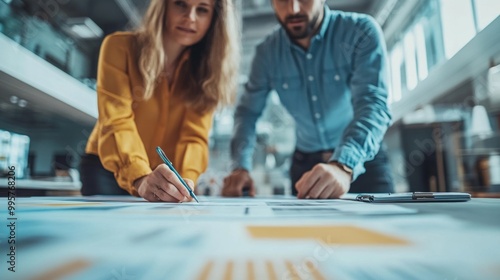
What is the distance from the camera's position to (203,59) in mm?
555

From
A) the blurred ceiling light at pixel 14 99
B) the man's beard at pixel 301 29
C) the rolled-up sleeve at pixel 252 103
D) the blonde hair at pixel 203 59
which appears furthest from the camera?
the rolled-up sleeve at pixel 252 103

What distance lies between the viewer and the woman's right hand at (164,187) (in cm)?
37

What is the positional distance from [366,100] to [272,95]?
0.97ft

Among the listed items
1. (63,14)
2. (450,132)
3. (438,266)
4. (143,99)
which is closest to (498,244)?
(438,266)

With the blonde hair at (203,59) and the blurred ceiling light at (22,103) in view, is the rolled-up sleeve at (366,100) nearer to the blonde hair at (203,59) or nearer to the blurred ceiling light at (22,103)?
the blonde hair at (203,59)

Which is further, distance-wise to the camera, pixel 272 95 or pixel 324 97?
pixel 272 95

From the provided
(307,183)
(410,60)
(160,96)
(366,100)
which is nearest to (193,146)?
(160,96)

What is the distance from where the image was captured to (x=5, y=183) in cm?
35

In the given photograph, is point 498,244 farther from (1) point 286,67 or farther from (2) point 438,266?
(1) point 286,67

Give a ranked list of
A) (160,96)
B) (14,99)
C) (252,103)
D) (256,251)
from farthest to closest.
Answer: (252,103) → (160,96) → (14,99) → (256,251)

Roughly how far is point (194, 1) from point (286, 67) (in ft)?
0.85

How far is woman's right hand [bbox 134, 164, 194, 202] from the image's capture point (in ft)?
1.22

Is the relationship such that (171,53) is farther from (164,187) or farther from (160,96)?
(164,187)

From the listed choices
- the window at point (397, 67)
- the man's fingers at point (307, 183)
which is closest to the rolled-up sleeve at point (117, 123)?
the man's fingers at point (307, 183)
